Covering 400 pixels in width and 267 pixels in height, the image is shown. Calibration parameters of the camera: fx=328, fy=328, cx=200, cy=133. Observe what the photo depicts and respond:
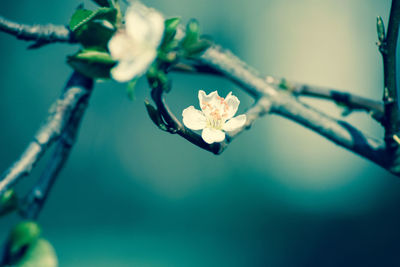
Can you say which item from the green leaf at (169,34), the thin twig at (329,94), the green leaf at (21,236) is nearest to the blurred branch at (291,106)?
the thin twig at (329,94)

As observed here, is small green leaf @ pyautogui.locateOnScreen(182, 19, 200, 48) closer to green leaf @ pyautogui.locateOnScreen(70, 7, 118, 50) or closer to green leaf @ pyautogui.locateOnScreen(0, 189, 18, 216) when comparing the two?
green leaf @ pyautogui.locateOnScreen(70, 7, 118, 50)

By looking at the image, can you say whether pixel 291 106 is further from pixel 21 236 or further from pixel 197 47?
pixel 21 236

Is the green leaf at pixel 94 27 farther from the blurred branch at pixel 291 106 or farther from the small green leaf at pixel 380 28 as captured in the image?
the small green leaf at pixel 380 28

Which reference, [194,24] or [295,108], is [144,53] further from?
[295,108]

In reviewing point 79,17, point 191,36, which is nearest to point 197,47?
point 191,36

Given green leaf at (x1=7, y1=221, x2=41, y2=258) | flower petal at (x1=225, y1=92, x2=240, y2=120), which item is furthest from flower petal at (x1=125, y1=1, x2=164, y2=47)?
green leaf at (x1=7, y1=221, x2=41, y2=258)

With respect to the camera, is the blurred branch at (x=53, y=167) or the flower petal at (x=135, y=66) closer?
the flower petal at (x=135, y=66)

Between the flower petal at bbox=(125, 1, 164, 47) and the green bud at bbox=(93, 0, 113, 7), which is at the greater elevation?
the green bud at bbox=(93, 0, 113, 7)
